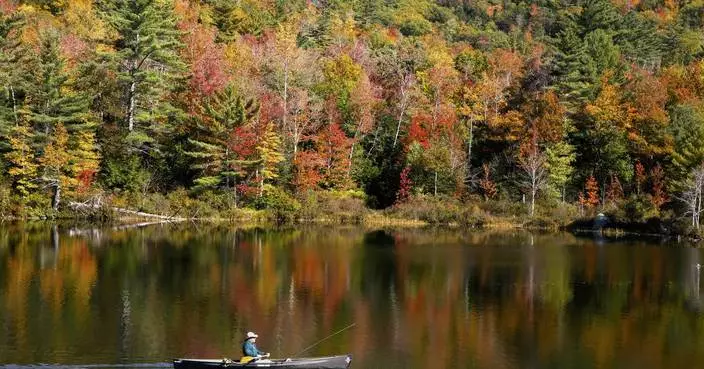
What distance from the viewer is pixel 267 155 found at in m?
74.2

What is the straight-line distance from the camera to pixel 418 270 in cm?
4531

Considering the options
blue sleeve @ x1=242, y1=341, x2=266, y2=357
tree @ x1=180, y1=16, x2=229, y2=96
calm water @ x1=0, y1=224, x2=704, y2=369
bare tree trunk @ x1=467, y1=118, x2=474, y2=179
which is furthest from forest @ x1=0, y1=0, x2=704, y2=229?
blue sleeve @ x1=242, y1=341, x2=266, y2=357

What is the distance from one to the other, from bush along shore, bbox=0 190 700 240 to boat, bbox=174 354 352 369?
4666 cm

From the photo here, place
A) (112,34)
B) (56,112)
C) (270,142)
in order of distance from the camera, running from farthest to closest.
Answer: (112,34), (270,142), (56,112)

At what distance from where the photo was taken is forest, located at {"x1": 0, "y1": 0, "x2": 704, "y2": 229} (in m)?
68.7

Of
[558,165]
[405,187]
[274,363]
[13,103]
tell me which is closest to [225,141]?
[405,187]

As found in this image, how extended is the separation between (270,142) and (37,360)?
5101 centimetres

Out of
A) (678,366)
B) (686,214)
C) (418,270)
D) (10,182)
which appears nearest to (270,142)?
(10,182)

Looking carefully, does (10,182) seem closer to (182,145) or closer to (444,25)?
(182,145)

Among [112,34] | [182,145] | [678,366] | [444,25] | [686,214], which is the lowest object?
[678,366]

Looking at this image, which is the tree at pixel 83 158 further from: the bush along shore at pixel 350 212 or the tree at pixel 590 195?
the tree at pixel 590 195

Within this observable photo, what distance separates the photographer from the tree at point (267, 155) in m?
74.2

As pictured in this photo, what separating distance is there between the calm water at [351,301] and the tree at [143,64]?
20.2 metres

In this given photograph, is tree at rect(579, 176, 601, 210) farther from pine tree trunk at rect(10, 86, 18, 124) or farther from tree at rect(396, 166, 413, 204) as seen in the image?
pine tree trunk at rect(10, 86, 18, 124)
